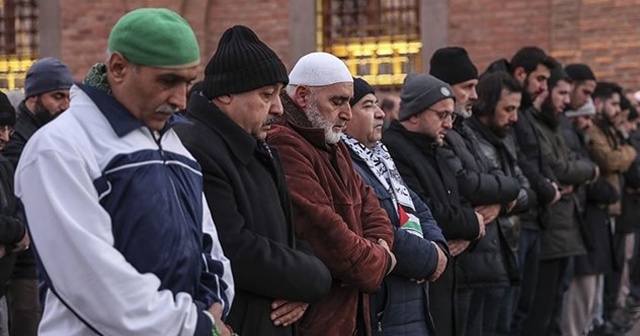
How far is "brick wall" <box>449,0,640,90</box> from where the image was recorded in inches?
579

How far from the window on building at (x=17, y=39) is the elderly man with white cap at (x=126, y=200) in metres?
12.9

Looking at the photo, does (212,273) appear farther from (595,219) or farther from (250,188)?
(595,219)

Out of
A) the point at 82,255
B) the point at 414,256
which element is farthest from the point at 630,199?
the point at 82,255

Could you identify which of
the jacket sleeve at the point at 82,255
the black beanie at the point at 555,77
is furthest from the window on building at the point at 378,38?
the jacket sleeve at the point at 82,255

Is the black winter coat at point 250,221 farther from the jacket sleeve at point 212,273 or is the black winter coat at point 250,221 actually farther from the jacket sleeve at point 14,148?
the jacket sleeve at point 14,148

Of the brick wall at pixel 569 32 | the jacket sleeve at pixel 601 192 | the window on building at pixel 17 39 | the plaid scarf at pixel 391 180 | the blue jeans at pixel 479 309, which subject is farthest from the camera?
the window on building at pixel 17 39

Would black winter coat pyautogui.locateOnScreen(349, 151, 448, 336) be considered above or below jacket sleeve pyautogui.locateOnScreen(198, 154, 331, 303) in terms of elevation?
below

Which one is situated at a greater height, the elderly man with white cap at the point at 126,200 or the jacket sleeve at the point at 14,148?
the elderly man with white cap at the point at 126,200

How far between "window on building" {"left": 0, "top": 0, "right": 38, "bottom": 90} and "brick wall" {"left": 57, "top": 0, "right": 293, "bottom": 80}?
62 centimetres

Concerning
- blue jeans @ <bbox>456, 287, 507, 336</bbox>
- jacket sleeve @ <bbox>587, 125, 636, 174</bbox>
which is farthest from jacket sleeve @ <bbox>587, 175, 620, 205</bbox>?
blue jeans @ <bbox>456, 287, 507, 336</bbox>

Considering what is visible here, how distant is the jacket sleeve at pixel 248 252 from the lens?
4.31 m

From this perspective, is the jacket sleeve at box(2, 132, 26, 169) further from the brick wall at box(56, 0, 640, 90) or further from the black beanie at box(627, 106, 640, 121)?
the brick wall at box(56, 0, 640, 90)

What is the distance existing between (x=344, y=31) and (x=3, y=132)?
29.4 feet

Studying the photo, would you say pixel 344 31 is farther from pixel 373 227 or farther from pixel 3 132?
pixel 373 227
